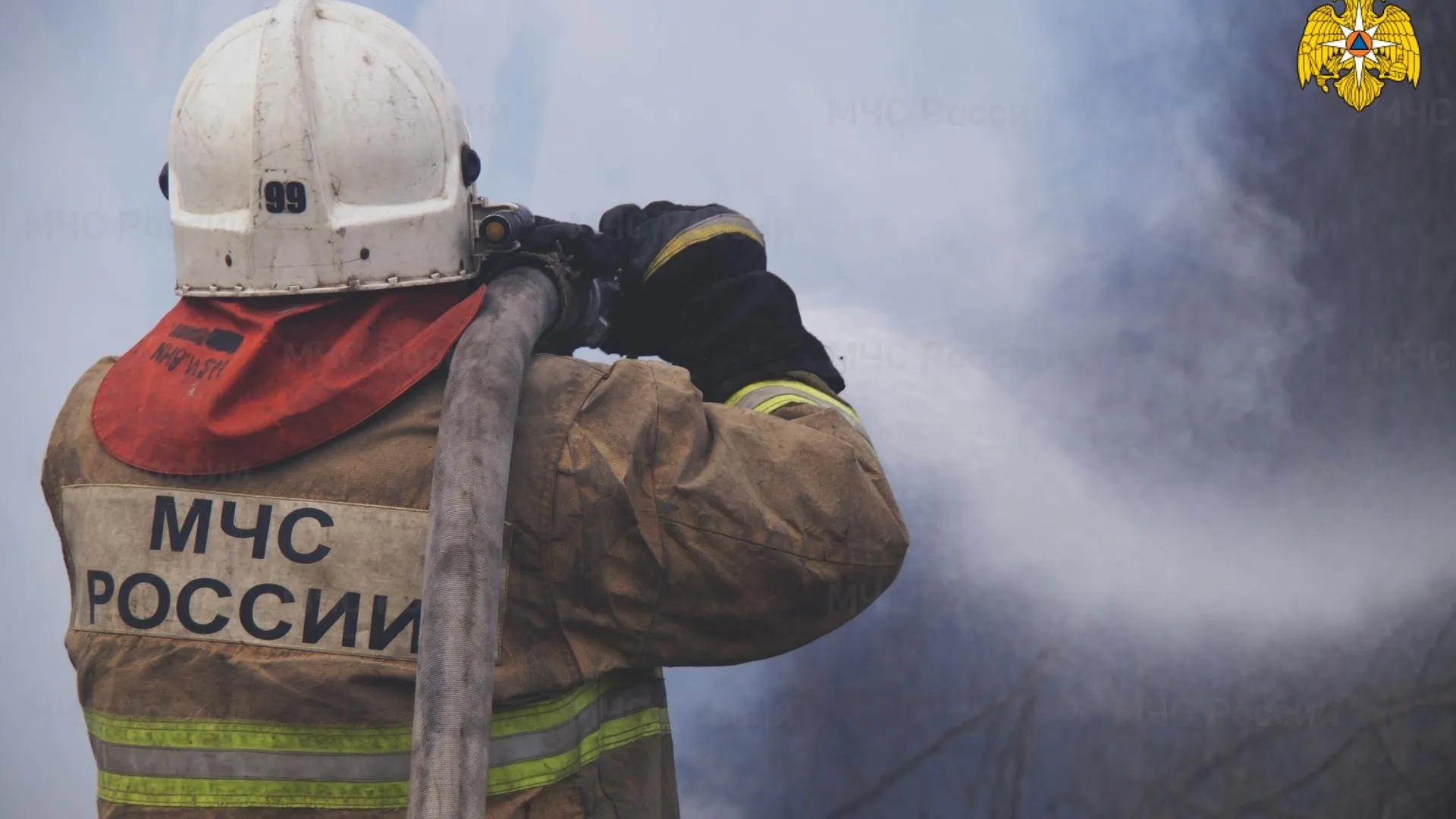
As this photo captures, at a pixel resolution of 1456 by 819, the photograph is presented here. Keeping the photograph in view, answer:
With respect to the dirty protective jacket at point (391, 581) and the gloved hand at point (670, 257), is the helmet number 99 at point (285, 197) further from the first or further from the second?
the gloved hand at point (670, 257)

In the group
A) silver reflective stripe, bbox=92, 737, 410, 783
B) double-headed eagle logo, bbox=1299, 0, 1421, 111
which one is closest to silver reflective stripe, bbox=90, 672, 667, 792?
silver reflective stripe, bbox=92, 737, 410, 783

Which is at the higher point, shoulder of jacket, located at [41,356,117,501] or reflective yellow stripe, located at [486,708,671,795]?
shoulder of jacket, located at [41,356,117,501]

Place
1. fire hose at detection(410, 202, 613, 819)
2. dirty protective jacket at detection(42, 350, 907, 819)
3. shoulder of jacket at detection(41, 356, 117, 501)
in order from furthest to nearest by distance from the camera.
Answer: shoulder of jacket at detection(41, 356, 117, 501)
dirty protective jacket at detection(42, 350, 907, 819)
fire hose at detection(410, 202, 613, 819)

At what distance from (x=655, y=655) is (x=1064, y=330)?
55.3 inches

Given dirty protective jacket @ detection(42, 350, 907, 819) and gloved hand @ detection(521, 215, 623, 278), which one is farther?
gloved hand @ detection(521, 215, 623, 278)

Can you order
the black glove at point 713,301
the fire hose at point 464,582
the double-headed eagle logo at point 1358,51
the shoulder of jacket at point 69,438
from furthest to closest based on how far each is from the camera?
the double-headed eagle logo at point 1358,51, the black glove at point 713,301, the shoulder of jacket at point 69,438, the fire hose at point 464,582

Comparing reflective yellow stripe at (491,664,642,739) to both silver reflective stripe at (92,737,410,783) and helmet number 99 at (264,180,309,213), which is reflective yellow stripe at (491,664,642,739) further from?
helmet number 99 at (264,180,309,213)

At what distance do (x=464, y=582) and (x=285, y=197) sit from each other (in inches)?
20.9

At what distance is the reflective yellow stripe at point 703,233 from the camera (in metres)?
1.72

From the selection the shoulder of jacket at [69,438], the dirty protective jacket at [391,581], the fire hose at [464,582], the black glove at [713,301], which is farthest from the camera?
the black glove at [713,301]

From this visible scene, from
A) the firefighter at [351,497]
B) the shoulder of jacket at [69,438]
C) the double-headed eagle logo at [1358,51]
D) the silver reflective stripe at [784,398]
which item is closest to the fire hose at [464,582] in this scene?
the firefighter at [351,497]

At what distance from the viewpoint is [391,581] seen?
1.45 metres

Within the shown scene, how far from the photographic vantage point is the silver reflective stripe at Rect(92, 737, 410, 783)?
1.46 m

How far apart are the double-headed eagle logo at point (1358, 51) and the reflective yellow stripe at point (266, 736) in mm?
2140
